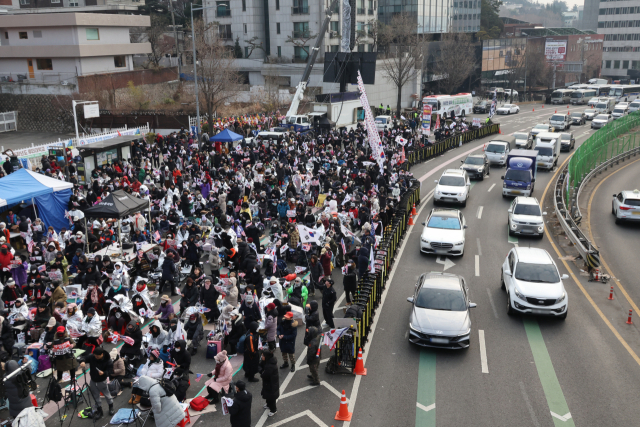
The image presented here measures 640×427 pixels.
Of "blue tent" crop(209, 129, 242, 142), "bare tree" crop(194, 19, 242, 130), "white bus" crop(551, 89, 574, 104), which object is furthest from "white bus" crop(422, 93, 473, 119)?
"blue tent" crop(209, 129, 242, 142)

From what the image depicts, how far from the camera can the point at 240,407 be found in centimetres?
964

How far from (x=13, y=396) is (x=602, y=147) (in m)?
38.5

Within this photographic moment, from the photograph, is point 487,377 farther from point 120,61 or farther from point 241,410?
point 120,61

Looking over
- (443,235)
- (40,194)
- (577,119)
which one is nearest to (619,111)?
(577,119)

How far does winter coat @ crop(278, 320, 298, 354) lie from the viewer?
1227 centimetres

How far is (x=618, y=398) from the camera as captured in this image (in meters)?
11.6

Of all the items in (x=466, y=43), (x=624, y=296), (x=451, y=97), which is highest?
(x=466, y=43)

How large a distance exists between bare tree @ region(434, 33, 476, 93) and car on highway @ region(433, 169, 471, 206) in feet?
175

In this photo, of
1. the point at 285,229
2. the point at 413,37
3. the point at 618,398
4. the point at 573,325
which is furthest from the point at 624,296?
the point at 413,37

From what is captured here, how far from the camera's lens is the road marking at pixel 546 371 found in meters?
11.2

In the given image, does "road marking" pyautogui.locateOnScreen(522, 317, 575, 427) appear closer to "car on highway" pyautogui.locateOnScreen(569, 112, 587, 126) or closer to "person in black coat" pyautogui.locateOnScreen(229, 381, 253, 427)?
"person in black coat" pyautogui.locateOnScreen(229, 381, 253, 427)

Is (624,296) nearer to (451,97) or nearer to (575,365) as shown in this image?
(575,365)

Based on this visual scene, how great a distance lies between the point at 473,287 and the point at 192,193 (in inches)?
514

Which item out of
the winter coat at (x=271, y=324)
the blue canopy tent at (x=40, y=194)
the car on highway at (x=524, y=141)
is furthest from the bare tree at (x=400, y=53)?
the winter coat at (x=271, y=324)
